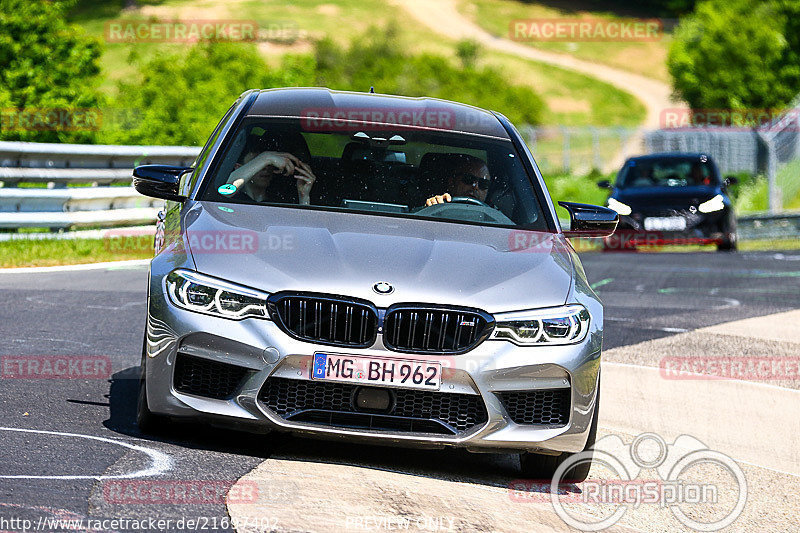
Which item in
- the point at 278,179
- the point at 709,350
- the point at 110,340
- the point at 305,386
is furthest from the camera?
the point at 709,350

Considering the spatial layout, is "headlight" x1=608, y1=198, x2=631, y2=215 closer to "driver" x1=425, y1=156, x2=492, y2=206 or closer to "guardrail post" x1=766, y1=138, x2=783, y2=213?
"guardrail post" x1=766, y1=138, x2=783, y2=213

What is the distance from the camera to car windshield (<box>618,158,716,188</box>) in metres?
22.6

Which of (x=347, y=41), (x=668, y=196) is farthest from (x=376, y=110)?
(x=347, y=41)

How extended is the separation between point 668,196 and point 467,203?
1543 cm

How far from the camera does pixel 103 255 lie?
1462 centimetres

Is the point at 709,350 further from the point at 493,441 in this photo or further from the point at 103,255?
the point at 103,255

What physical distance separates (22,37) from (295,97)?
25481mm

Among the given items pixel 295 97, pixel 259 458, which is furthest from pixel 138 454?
pixel 295 97

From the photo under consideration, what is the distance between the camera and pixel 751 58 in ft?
228

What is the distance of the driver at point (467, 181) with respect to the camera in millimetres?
6766

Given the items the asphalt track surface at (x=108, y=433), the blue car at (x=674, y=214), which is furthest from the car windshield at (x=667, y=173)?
the asphalt track surface at (x=108, y=433)

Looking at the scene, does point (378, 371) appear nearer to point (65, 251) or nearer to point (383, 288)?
point (383, 288)

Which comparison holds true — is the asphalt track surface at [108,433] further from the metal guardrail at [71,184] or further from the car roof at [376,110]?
the metal guardrail at [71,184]

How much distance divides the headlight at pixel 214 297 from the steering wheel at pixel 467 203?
1353 mm
